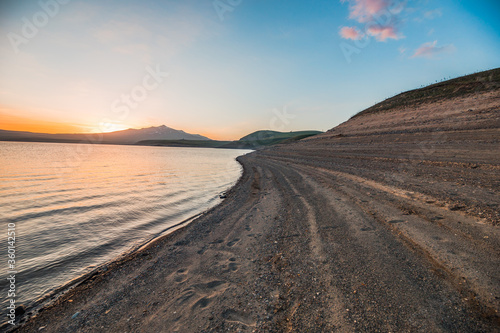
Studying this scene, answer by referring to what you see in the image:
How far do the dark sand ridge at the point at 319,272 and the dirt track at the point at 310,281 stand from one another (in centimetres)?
3

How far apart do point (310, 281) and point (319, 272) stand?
460mm

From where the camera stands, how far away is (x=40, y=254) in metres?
7.48

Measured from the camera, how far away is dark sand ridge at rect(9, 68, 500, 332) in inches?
144

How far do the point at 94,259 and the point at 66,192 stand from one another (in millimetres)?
13532

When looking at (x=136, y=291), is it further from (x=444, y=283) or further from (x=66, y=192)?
(x=66, y=192)

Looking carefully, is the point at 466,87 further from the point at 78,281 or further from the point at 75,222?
the point at 75,222

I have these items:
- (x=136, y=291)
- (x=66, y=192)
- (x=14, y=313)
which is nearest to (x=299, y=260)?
(x=136, y=291)

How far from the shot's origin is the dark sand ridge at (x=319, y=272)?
3660 millimetres

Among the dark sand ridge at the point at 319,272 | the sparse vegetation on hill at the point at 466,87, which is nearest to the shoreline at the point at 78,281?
the dark sand ridge at the point at 319,272

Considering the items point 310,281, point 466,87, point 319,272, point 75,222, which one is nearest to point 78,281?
point 75,222

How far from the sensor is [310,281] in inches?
185

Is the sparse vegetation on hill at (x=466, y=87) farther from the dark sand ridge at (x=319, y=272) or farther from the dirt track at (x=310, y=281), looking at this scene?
the dirt track at (x=310, y=281)

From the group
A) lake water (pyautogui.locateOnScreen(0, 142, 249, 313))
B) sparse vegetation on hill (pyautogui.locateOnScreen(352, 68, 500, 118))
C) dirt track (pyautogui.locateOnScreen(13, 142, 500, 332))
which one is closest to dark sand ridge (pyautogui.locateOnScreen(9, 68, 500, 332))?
dirt track (pyautogui.locateOnScreen(13, 142, 500, 332))

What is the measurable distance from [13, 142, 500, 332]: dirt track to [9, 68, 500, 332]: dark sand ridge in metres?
0.03
